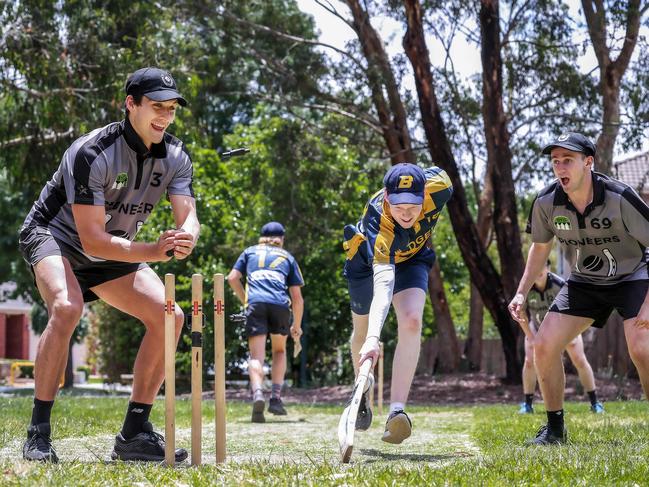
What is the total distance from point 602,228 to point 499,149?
11991 mm

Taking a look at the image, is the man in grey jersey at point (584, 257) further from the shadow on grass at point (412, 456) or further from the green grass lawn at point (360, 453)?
the shadow on grass at point (412, 456)

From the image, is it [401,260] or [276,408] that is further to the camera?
[276,408]

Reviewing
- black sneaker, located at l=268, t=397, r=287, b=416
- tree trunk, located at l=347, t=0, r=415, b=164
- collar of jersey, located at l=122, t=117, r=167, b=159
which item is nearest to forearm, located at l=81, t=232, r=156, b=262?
collar of jersey, located at l=122, t=117, r=167, b=159

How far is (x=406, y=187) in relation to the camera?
5992 mm

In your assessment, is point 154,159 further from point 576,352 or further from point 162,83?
point 576,352

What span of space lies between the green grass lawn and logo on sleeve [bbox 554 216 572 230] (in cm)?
144

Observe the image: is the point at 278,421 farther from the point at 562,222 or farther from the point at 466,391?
the point at 466,391

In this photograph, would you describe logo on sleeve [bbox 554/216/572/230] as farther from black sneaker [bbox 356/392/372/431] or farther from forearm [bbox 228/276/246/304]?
forearm [bbox 228/276/246/304]

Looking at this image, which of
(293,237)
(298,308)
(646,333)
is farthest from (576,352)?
(293,237)

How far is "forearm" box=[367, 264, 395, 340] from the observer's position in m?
5.77

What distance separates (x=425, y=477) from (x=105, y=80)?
15.1 m

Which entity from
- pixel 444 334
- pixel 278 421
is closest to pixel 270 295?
pixel 278 421

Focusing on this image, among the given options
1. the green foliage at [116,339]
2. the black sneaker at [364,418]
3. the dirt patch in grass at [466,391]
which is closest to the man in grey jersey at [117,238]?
the black sneaker at [364,418]

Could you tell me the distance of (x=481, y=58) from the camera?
1819 centimetres
